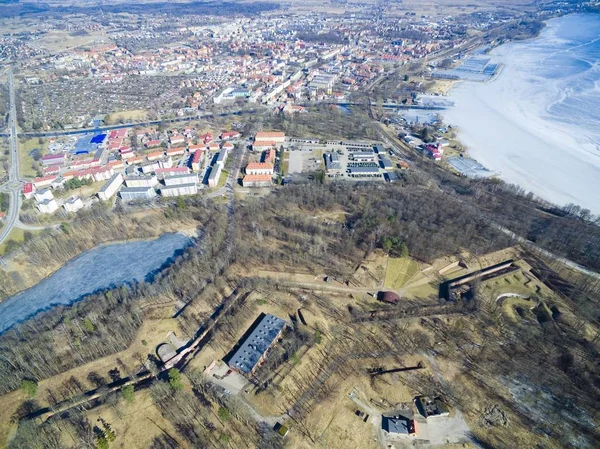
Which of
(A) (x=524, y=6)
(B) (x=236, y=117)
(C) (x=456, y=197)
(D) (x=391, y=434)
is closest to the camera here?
(D) (x=391, y=434)

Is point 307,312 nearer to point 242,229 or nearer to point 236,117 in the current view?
point 242,229

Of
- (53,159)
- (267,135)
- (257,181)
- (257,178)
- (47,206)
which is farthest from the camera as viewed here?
(267,135)

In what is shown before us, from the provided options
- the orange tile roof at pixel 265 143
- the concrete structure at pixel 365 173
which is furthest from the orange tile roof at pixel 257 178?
the concrete structure at pixel 365 173

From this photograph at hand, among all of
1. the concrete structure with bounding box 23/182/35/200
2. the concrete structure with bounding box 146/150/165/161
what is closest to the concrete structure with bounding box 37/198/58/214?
the concrete structure with bounding box 23/182/35/200

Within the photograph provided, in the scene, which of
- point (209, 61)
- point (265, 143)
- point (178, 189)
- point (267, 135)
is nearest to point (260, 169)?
point (265, 143)

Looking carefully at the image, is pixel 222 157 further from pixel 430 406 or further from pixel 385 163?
pixel 430 406

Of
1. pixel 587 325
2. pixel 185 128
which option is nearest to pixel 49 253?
pixel 185 128
